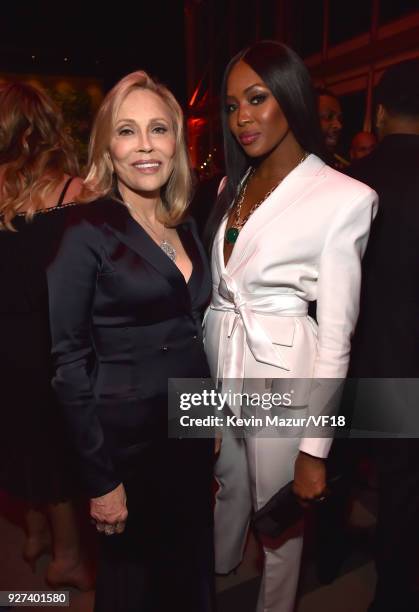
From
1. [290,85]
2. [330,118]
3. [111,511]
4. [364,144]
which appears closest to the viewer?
[111,511]

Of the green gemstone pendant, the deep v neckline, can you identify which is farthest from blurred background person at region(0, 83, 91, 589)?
the green gemstone pendant

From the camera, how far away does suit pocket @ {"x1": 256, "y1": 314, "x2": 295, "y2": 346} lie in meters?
1.36

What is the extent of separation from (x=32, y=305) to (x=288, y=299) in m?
0.95

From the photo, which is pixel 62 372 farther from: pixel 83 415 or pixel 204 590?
pixel 204 590

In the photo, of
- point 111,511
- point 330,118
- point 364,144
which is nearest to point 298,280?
point 111,511

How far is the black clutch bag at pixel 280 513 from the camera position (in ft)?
4.64

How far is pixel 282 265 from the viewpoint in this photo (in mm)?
1319

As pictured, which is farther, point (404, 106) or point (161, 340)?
point (404, 106)

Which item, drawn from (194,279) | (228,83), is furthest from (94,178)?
(228,83)

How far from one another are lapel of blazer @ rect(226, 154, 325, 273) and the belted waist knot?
9 centimetres

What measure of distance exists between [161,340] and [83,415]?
0.28 metres

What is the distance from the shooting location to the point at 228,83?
4.78 feet

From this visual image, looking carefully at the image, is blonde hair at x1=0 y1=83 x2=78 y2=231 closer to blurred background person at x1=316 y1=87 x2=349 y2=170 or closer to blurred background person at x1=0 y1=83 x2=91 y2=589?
blurred background person at x1=0 y1=83 x2=91 y2=589

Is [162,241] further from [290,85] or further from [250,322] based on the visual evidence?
[290,85]
